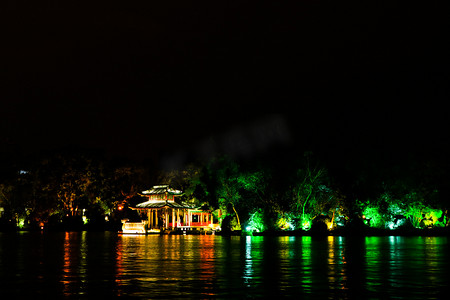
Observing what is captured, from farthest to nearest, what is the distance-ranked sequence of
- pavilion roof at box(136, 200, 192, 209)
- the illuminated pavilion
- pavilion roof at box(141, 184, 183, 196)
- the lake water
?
pavilion roof at box(141, 184, 183, 196)
the illuminated pavilion
pavilion roof at box(136, 200, 192, 209)
the lake water

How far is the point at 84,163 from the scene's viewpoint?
80.2 metres

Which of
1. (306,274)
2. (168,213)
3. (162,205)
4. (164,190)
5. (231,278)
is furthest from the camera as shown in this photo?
(168,213)

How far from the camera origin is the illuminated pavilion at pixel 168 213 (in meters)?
71.3

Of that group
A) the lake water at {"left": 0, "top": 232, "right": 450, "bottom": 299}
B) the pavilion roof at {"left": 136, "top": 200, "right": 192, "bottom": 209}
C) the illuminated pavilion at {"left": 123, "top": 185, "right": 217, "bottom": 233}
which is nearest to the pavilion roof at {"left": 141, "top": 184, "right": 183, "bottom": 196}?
the illuminated pavilion at {"left": 123, "top": 185, "right": 217, "bottom": 233}

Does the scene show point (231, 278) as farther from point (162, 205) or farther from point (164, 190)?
point (164, 190)

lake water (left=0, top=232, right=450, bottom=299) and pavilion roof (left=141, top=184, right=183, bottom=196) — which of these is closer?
lake water (left=0, top=232, right=450, bottom=299)

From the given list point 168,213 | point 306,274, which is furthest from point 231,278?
point 168,213

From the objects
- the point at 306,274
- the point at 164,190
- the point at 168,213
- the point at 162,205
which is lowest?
the point at 306,274

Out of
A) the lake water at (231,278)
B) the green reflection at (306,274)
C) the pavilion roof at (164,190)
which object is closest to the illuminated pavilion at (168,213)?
the pavilion roof at (164,190)

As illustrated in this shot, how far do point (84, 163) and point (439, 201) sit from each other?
44009 millimetres

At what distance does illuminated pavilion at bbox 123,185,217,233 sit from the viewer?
7131cm

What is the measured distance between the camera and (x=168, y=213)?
7462 centimetres

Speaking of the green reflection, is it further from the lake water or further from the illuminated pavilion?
the illuminated pavilion

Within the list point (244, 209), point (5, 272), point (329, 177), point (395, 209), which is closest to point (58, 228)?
point (244, 209)
